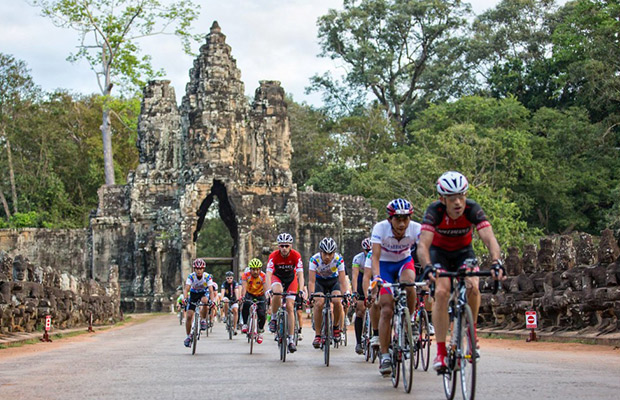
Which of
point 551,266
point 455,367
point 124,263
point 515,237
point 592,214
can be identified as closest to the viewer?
point 455,367

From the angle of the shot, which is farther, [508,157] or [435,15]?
[435,15]

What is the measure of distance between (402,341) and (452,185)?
177cm

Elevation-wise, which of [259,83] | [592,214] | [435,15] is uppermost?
[435,15]

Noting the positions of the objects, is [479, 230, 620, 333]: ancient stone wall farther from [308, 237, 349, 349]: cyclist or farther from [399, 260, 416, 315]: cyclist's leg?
[399, 260, 416, 315]: cyclist's leg

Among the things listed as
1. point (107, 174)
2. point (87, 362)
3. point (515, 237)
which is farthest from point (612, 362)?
point (107, 174)

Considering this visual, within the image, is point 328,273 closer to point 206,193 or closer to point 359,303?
point 359,303

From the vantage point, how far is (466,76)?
75188mm

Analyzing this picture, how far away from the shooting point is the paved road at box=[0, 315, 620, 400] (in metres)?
9.76

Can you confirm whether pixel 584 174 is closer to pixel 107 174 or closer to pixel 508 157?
pixel 508 157

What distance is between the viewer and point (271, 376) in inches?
468

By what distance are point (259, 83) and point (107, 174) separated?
41.6 ft

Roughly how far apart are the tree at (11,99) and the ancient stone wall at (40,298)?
31632 mm

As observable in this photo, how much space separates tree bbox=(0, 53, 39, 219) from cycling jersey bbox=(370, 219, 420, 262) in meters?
57.7

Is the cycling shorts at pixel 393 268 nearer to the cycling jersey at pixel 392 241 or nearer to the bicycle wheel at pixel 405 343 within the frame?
the cycling jersey at pixel 392 241
